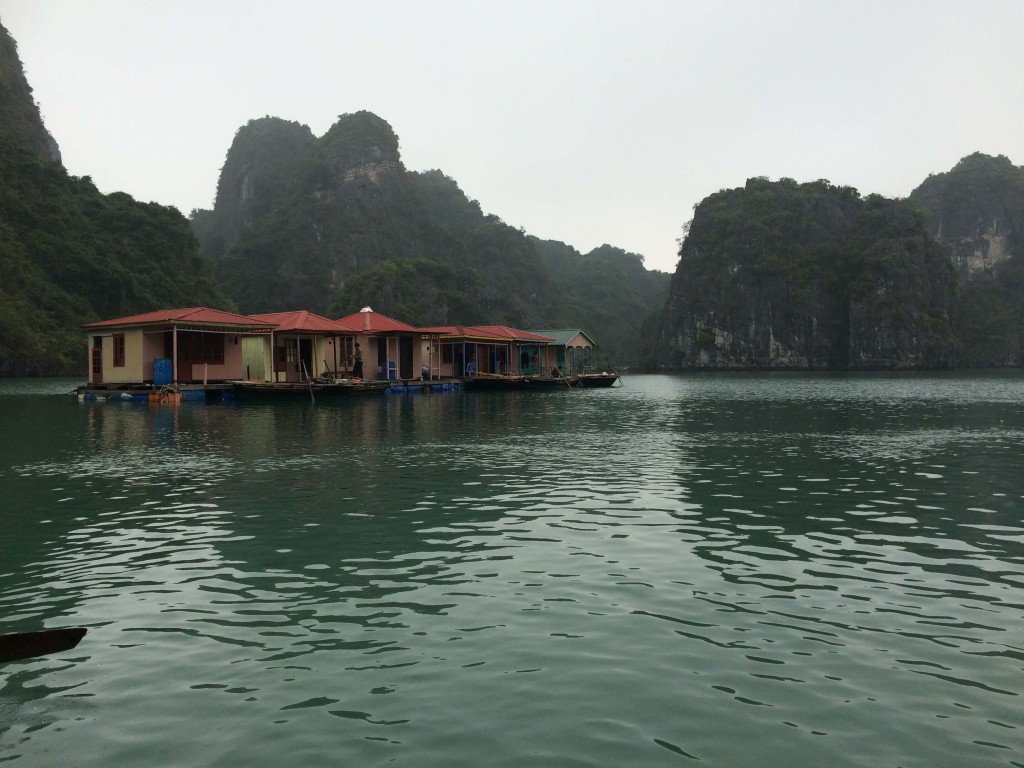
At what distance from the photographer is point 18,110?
10012 cm

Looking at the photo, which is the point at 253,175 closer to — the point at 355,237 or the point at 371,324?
the point at 355,237

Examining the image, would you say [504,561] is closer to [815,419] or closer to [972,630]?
[972,630]

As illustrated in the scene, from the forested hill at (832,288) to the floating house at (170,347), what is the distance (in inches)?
4413

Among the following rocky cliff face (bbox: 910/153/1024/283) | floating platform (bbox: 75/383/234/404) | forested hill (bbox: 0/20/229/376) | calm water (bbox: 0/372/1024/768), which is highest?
rocky cliff face (bbox: 910/153/1024/283)

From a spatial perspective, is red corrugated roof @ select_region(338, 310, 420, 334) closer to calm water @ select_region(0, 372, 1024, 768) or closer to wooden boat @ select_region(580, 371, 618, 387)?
wooden boat @ select_region(580, 371, 618, 387)

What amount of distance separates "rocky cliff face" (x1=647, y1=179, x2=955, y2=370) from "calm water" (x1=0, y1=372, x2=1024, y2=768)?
12654 centimetres

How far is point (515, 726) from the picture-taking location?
4.74 meters

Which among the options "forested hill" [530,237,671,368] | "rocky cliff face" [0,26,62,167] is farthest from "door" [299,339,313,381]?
"forested hill" [530,237,671,368]

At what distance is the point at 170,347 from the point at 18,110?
8075cm

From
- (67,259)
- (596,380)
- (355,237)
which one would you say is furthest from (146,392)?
(355,237)

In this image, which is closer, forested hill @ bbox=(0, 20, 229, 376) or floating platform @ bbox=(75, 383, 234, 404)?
floating platform @ bbox=(75, 383, 234, 404)

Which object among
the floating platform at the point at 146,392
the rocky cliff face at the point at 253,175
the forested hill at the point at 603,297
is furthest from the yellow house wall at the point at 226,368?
the rocky cliff face at the point at 253,175

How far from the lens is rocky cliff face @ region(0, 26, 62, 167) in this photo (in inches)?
3617

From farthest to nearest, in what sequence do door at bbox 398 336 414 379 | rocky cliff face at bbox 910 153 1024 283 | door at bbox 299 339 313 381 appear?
rocky cliff face at bbox 910 153 1024 283 < door at bbox 398 336 414 379 < door at bbox 299 339 313 381
